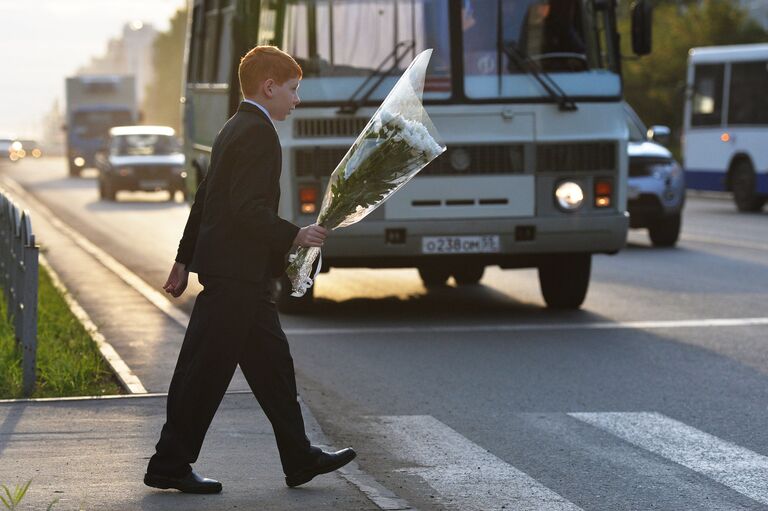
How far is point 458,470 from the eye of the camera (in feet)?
23.5

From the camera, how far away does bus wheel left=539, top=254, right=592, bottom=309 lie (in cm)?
1360

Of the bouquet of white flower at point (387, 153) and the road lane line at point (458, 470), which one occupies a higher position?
the bouquet of white flower at point (387, 153)

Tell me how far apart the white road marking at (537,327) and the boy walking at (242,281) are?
580cm

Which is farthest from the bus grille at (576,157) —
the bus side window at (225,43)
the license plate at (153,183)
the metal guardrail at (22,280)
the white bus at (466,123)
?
the license plate at (153,183)

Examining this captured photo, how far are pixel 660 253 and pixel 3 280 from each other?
9.74 metres

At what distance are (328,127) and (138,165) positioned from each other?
26.4 metres

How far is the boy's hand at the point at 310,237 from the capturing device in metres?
6.16

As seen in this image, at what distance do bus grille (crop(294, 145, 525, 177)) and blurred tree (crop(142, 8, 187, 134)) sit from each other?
401 feet

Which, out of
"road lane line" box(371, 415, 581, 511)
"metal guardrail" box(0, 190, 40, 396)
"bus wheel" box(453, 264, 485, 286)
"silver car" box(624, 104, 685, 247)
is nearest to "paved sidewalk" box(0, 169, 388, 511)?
"road lane line" box(371, 415, 581, 511)

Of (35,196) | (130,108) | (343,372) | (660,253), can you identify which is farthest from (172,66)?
(343,372)

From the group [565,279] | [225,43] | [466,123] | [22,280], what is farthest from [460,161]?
[22,280]

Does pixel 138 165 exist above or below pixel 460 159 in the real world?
below

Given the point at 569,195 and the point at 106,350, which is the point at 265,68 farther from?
the point at 569,195

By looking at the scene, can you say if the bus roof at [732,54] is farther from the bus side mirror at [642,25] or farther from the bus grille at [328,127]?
the bus grille at [328,127]
